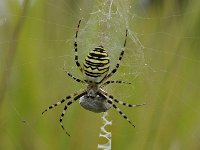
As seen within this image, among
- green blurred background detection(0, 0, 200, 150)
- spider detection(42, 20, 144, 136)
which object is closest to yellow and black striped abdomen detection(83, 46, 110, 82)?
spider detection(42, 20, 144, 136)

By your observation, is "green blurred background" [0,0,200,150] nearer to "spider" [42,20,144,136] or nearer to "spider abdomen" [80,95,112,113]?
"spider" [42,20,144,136]

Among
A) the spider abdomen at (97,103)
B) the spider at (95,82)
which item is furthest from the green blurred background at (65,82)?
the spider abdomen at (97,103)

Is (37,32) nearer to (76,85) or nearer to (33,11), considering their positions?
(33,11)

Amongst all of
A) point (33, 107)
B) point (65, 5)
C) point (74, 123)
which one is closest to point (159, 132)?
point (74, 123)

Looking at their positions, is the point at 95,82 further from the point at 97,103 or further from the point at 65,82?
the point at 65,82

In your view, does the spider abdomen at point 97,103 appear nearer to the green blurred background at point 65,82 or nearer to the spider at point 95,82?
the spider at point 95,82

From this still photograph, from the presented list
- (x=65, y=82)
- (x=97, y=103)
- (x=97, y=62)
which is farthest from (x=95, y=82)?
(x=97, y=62)
